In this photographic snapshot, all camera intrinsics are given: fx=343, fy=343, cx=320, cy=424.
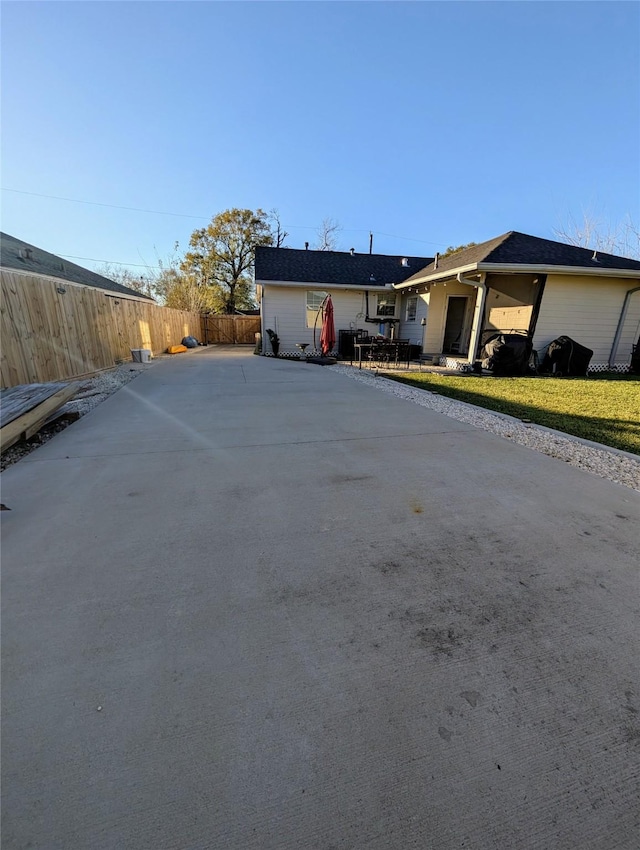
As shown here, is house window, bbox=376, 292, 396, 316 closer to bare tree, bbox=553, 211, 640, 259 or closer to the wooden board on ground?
the wooden board on ground

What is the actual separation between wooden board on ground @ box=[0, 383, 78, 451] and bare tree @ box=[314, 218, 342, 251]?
26194mm

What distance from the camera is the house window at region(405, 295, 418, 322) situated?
41.7 feet

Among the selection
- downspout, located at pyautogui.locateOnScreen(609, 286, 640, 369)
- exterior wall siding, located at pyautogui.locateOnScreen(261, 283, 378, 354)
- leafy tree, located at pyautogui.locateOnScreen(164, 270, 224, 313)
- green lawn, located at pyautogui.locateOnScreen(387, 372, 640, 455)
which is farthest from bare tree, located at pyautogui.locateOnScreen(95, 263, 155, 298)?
downspout, located at pyautogui.locateOnScreen(609, 286, 640, 369)

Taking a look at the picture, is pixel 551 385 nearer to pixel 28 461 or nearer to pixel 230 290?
pixel 28 461

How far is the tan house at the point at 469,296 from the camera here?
9.38 m

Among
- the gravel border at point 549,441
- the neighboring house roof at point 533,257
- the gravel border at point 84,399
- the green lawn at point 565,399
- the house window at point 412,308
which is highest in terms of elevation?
the neighboring house roof at point 533,257

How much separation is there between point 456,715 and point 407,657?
0.25m

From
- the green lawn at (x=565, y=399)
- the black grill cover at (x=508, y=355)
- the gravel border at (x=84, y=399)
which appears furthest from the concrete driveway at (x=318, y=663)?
the black grill cover at (x=508, y=355)

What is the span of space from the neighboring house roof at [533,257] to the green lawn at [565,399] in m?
2.97

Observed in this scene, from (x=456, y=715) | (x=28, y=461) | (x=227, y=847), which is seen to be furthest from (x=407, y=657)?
(x=28, y=461)

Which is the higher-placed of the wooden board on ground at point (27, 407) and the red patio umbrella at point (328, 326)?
the red patio umbrella at point (328, 326)

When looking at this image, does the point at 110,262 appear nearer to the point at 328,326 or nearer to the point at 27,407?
the point at 328,326

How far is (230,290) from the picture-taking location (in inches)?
1109

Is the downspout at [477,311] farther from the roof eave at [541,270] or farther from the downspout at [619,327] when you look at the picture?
the downspout at [619,327]
